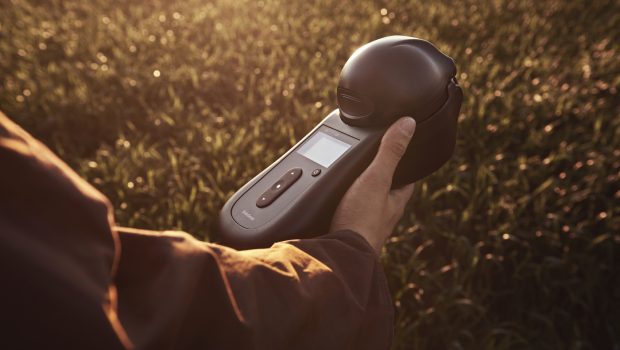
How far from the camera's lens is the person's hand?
898 mm

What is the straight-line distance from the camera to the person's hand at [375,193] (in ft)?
2.95

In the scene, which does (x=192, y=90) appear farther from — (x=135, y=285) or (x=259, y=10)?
(x=135, y=285)

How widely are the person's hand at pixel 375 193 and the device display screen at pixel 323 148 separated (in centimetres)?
8

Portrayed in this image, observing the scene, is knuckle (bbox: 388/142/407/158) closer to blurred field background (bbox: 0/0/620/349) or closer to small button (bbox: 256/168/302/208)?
small button (bbox: 256/168/302/208)

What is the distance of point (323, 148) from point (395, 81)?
217 millimetres

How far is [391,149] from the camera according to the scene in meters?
0.95

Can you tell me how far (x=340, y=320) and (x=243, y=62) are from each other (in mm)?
1939

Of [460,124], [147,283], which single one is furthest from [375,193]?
[460,124]

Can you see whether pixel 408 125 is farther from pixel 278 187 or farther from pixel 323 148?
pixel 278 187

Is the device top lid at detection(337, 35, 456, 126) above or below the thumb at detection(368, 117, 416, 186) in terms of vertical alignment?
above

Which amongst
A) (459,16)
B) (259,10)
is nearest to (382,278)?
(459,16)

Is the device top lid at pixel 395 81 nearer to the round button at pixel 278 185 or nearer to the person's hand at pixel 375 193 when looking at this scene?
the person's hand at pixel 375 193

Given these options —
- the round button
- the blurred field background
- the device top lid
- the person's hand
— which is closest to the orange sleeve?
the person's hand

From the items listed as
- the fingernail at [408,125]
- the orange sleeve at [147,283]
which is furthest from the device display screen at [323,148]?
the orange sleeve at [147,283]
